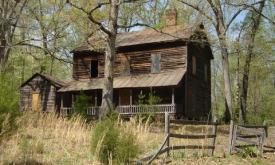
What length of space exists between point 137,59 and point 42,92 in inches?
360

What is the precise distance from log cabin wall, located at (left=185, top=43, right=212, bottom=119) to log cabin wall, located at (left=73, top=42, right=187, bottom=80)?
1.02 metres

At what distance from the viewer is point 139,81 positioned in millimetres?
28969

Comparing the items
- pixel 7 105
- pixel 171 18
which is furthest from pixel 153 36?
pixel 7 105

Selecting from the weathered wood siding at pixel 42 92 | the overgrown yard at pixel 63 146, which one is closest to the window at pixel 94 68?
the weathered wood siding at pixel 42 92

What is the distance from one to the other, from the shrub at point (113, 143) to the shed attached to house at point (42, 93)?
2516 centimetres

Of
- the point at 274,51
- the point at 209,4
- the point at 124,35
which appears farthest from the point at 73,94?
the point at 274,51

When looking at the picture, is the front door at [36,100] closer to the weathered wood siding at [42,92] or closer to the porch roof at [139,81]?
the weathered wood siding at [42,92]

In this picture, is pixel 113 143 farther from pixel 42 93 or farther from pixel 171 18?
pixel 42 93

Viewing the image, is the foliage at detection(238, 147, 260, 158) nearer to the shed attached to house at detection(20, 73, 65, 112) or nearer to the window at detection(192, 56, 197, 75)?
the window at detection(192, 56, 197, 75)

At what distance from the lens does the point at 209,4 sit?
25.1 meters

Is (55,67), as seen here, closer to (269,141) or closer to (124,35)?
(124,35)

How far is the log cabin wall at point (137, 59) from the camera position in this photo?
95.3 feet

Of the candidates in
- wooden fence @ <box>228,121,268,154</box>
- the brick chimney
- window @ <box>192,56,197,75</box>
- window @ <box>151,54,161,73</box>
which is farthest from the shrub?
the brick chimney

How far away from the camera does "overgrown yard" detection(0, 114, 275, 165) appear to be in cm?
875
